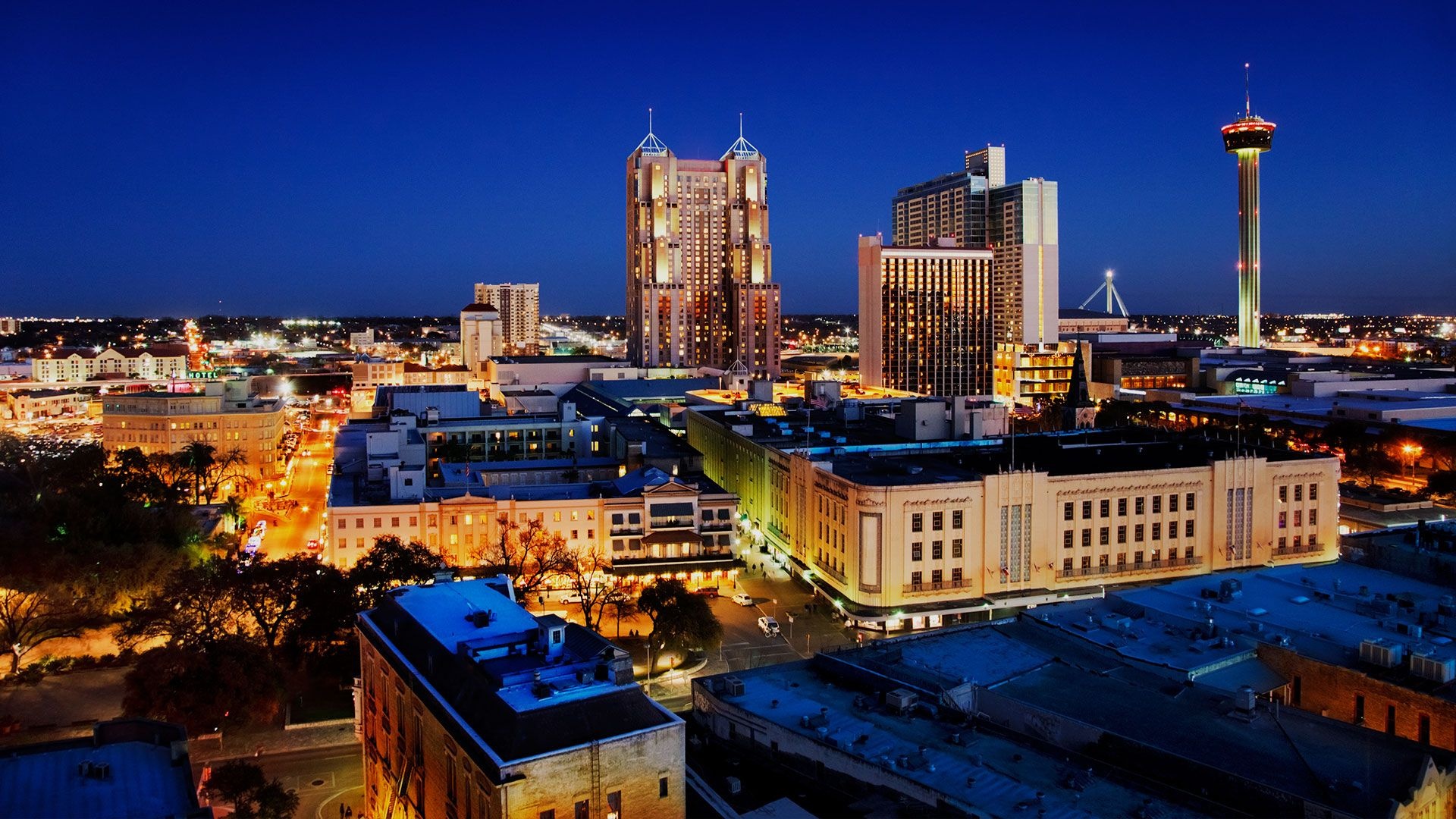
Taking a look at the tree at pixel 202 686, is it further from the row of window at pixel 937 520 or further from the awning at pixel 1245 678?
the awning at pixel 1245 678

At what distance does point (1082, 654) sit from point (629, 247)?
166 metres

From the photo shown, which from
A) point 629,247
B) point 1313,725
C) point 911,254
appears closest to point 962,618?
point 1313,725

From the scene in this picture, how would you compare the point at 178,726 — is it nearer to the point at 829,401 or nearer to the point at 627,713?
the point at 627,713

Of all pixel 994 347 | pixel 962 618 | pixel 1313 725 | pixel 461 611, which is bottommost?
pixel 962 618

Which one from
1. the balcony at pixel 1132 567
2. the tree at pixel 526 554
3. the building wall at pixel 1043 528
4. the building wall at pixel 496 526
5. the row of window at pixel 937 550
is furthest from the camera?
the building wall at pixel 496 526

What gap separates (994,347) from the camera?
189125 millimetres

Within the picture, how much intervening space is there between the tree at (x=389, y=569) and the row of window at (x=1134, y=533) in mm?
38483

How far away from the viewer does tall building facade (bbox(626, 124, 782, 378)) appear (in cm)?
18938

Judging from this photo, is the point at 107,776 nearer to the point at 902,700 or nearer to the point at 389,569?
the point at 902,700

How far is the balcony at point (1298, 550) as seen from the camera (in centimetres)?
7444

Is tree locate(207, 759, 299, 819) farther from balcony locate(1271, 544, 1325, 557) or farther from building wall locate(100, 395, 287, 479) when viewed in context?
building wall locate(100, 395, 287, 479)

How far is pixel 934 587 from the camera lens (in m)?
65.7

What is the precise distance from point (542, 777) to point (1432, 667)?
2910 cm

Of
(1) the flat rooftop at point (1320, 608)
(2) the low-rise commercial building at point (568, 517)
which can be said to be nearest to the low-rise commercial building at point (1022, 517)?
(2) the low-rise commercial building at point (568, 517)
